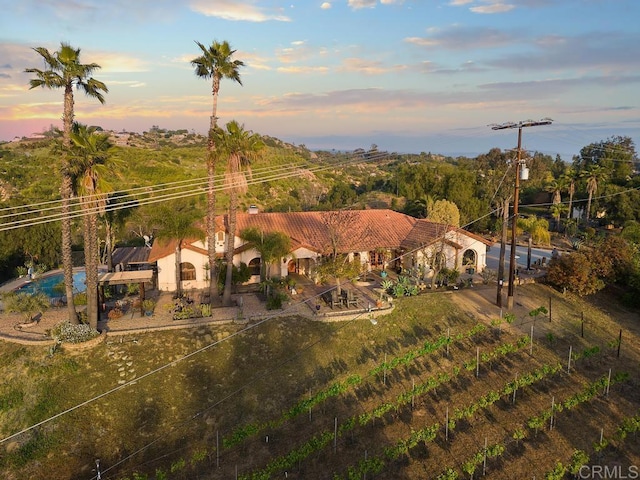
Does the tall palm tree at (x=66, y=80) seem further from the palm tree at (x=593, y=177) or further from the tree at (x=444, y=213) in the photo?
the palm tree at (x=593, y=177)

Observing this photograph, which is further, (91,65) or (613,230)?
(613,230)

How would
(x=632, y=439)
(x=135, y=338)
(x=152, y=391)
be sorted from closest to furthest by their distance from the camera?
(x=632, y=439)
(x=152, y=391)
(x=135, y=338)

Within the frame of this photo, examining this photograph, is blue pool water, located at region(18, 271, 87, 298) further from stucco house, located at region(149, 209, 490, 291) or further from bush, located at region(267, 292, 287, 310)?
bush, located at region(267, 292, 287, 310)

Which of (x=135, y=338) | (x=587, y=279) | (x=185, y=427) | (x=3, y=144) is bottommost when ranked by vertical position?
(x=185, y=427)

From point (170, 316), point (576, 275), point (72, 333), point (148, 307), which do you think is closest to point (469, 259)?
point (576, 275)

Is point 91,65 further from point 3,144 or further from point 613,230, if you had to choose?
point 3,144

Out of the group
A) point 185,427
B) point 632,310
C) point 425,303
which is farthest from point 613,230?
point 185,427

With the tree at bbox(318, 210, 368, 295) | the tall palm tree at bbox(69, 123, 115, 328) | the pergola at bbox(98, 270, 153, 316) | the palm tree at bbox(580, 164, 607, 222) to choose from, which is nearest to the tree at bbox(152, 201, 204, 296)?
the pergola at bbox(98, 270, 153, 316)

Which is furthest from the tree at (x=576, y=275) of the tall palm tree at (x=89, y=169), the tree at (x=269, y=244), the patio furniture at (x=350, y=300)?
the tall palm tree at (x=89, y=169)
